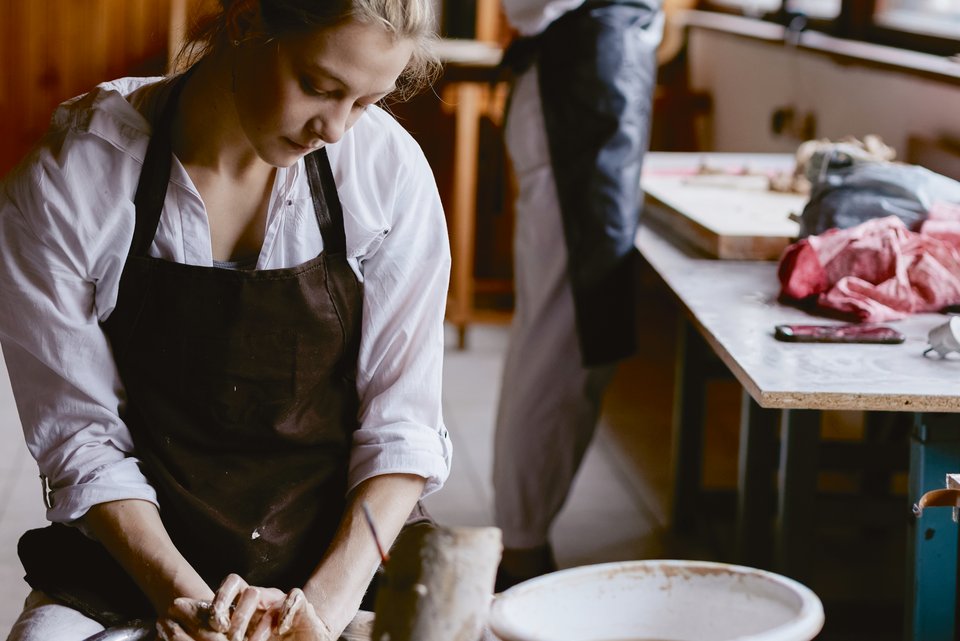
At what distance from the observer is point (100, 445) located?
134 cm

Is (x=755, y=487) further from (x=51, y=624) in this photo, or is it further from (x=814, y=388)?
(x=51, y=624)

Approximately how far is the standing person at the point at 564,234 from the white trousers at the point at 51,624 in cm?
153

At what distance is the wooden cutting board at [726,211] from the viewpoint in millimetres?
2320

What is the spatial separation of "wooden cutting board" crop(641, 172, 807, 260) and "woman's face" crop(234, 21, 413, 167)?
1.20 metres

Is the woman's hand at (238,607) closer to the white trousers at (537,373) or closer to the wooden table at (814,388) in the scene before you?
the wooden table at (814,388)

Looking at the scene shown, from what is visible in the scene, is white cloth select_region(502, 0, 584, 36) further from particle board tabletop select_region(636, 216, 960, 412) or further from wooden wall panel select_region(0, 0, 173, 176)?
wooden wall panel select_region(0, 0, 173, 176)

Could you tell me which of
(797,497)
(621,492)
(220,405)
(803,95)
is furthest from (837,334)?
(803,95)

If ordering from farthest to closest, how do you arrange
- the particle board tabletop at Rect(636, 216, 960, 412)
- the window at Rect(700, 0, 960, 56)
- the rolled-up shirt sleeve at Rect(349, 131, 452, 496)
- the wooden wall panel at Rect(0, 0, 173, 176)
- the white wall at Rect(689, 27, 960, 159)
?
1. the wooden wall panel at Rect(0, 0, 173, 176)
2. the window at Rect(700, 0, 960, 56)
3. the white wall at Rect(689, 27, 960, 159)
4. the particle board tabletop at Rect(636, 216, 960, 412)
5. the rolled-up shirt sleeve at Rect(349, 131, 452, 496)

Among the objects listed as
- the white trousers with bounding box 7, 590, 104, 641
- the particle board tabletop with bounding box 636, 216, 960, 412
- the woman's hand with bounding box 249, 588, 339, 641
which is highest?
the particle board tabletop with bounding box 636, 216, 960, 412

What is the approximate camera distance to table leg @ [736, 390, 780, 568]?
2.42m

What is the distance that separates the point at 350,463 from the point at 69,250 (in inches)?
15.7

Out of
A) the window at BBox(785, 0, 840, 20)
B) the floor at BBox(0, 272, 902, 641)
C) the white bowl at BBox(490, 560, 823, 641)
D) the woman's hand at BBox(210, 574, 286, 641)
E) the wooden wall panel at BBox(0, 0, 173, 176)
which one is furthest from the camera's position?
the wooden wall panel at BBox(0, 0, 173, 176)

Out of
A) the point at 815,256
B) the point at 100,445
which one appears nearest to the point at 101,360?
the point at 100,445

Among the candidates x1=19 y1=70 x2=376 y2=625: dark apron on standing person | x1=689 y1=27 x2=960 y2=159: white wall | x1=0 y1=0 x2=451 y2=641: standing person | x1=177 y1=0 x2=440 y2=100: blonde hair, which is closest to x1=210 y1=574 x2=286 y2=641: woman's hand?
x1=0 y1=0 x2=451 y2=641: standing person
